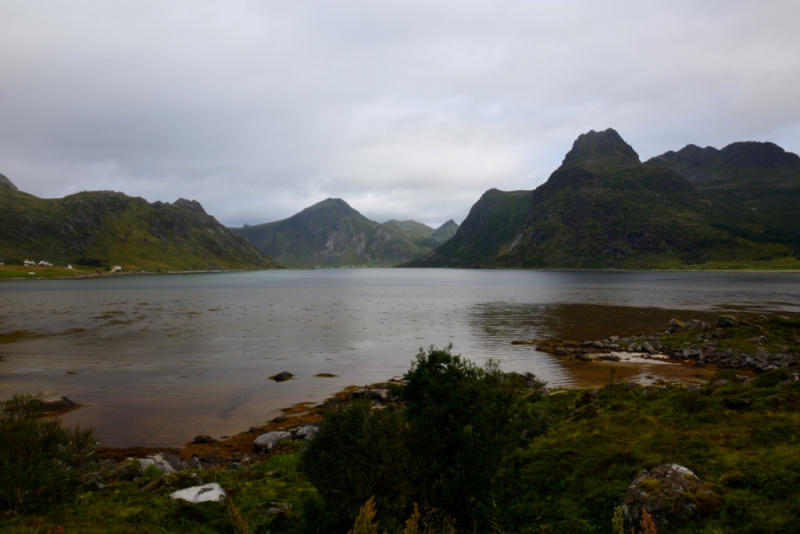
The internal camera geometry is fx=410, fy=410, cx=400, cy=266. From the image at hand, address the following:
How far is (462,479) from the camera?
1127 cm

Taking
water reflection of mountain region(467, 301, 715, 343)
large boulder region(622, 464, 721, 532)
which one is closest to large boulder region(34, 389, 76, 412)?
large boulder region(622, 464, 721, 532)

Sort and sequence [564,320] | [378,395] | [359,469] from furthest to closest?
[564,320]
[378,395]
[359,469]

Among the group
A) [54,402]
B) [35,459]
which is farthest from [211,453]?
[54,402]

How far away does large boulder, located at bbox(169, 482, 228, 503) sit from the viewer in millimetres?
13719

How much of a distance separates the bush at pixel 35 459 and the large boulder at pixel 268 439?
9181 millimetres

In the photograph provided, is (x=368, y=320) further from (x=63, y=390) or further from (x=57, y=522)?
(x=57, y=522)

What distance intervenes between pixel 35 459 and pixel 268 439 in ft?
38.5

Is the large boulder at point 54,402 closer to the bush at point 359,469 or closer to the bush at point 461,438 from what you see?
the bush at point 359,469

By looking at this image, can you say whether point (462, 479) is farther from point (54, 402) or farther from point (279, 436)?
point (54, 402)

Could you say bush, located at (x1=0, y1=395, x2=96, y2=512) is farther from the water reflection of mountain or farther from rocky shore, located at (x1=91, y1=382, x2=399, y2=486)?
the water reflection of mountain

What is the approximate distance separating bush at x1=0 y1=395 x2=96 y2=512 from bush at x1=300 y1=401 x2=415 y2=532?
8.45 m

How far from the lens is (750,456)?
12.7m

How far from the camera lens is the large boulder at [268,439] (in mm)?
22297

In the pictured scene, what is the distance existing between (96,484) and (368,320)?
62.8 meters
